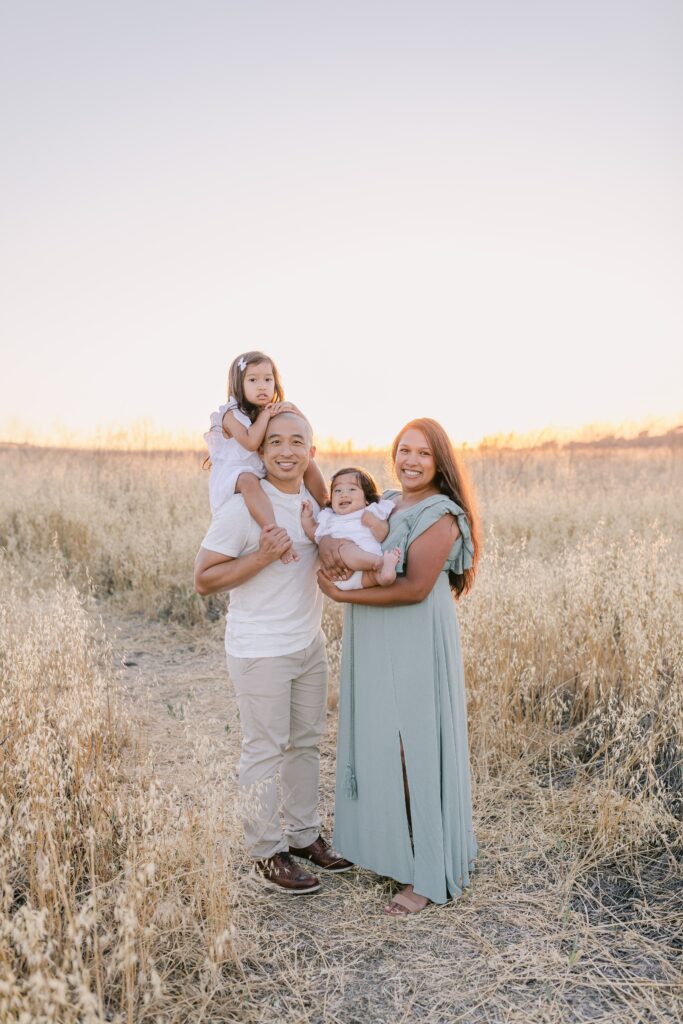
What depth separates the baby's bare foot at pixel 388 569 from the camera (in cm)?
282

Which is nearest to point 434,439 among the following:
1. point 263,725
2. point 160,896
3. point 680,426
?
point 263,725

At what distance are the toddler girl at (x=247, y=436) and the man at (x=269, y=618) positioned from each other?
0.17 ft

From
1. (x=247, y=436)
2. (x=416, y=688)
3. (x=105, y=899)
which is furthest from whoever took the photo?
(x=247, y=436)

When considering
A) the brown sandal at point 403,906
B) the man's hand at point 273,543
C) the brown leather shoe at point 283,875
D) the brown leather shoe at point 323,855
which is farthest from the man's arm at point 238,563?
the brown sandal at point 403,906

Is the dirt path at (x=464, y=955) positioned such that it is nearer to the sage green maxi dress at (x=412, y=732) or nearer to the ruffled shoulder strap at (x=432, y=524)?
the sage green maxi dress at (x=412, y=732)

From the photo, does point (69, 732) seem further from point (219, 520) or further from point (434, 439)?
point (434, 439)

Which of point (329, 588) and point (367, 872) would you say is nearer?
point (329, 588)

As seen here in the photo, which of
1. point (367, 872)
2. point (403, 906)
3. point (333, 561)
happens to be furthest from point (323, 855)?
point (333, 561)

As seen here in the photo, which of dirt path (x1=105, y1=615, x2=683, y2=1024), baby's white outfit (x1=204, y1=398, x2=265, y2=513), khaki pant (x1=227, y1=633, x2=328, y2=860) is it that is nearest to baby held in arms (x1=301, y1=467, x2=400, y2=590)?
baby's white outfit (x1=204, y1=398, x2=265, y2=513)

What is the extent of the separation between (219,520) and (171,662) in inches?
145

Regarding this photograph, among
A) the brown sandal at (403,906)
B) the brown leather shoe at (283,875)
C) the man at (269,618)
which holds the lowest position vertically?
the brown sandal at (403,906)

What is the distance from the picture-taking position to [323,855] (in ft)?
10.8

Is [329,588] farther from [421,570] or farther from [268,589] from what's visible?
[421,570]

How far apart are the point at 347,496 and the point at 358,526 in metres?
0.14
